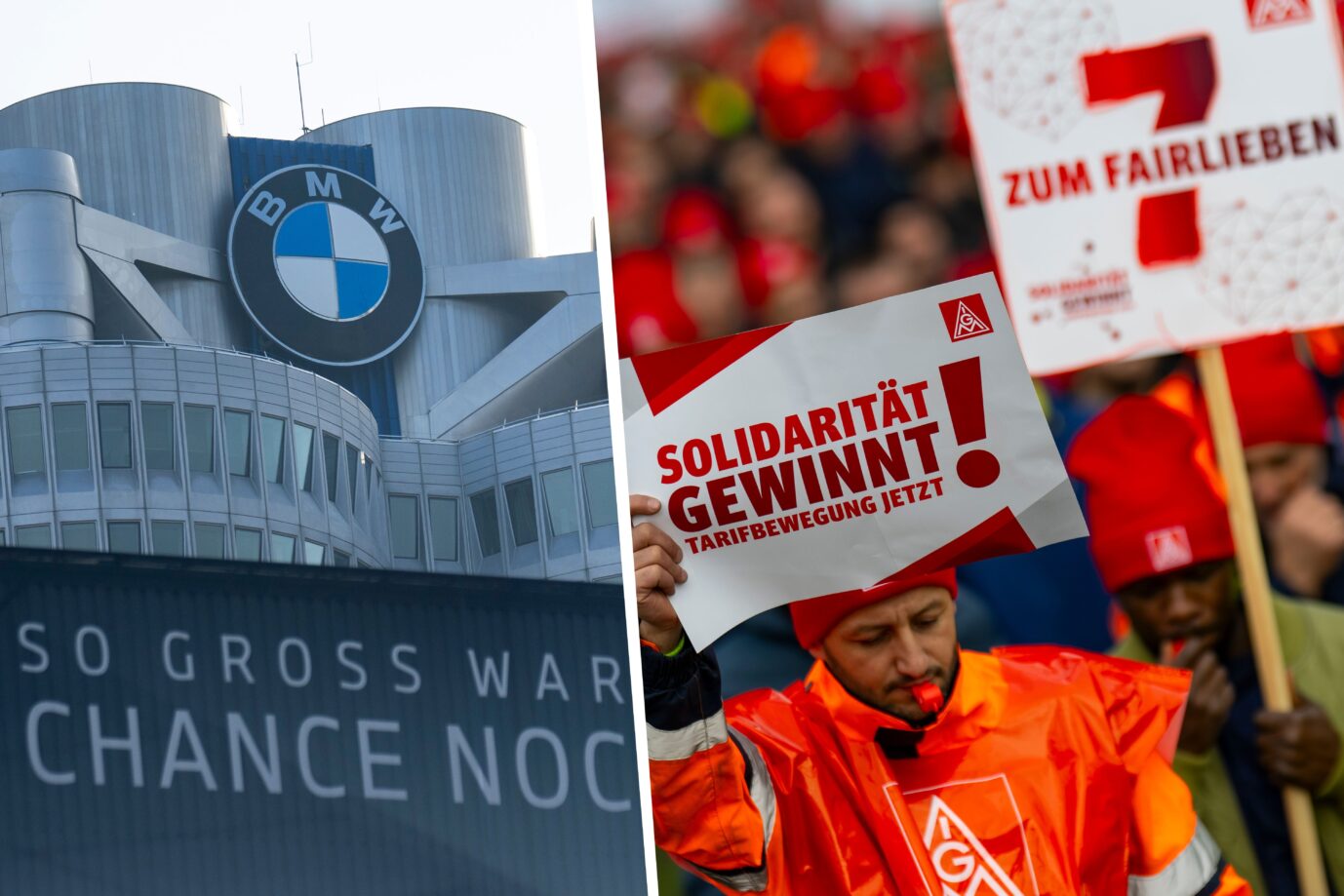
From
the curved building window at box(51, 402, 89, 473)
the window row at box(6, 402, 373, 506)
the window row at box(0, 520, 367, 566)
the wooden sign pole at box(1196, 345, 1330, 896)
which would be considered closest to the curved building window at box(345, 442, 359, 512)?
the window row at box(6, 402, 373, 506)

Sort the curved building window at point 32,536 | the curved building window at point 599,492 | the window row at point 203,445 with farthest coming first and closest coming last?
1. the curved building window at point 599,492
2. the window row at point 203,445
3. the curved building window at point 32,536

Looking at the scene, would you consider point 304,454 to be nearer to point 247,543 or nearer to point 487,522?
point 247,543

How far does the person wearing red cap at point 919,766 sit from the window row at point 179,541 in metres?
1.68

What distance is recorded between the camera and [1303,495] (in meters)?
2.15

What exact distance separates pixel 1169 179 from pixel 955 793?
1.01m

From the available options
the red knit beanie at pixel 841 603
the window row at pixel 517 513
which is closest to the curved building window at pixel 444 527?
the window row at pixel 517 513

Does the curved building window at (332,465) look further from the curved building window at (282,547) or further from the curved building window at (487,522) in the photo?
the curved building window at (487,522)

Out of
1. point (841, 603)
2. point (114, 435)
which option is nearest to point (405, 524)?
point (114, 435)

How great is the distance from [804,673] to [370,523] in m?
1.73

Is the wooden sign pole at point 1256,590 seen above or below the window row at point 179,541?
below

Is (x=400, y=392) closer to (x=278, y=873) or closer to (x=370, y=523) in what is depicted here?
(x=370, y=523)

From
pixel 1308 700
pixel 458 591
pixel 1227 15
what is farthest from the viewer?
pixel 458 591

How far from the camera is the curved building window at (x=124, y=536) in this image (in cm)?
342

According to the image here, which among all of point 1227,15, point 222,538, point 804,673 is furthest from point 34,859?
point 1227,15
